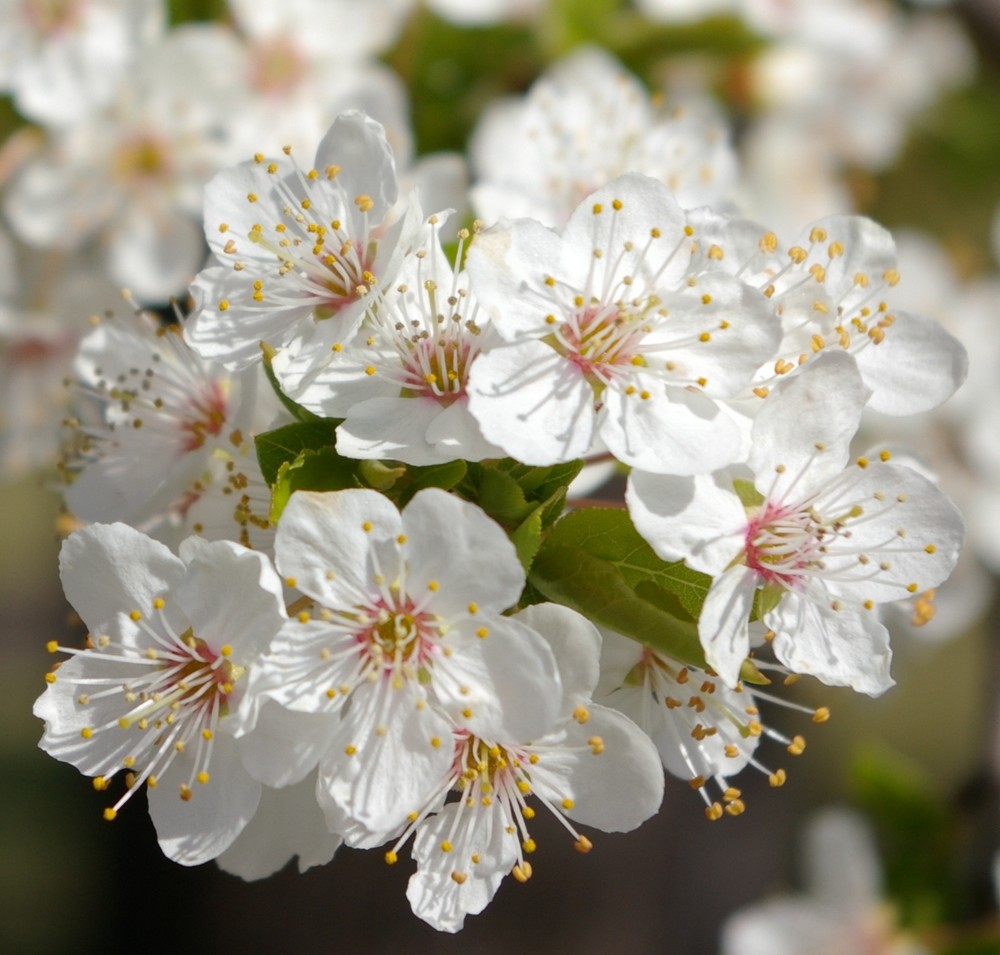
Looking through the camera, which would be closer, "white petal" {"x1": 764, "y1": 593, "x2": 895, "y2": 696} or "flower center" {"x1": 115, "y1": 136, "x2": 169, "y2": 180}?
"white petal" {"x1": 764, "y1": 593, "x2": 895, "y2": 696}

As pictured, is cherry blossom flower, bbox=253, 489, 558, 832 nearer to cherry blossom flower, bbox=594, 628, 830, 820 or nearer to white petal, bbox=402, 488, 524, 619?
white petal, bbox=402, 488, 524, 619

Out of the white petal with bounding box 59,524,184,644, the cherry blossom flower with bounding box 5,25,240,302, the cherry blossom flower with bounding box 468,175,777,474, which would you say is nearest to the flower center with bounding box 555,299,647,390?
the cherry blossom flower with bounding box 468,175,777,474

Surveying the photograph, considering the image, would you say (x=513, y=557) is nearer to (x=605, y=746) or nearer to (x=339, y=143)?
(x=605, y=746)

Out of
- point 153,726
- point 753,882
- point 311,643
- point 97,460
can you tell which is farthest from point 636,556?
point 753,882

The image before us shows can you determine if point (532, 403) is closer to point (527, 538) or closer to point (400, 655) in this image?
point (527, 538)

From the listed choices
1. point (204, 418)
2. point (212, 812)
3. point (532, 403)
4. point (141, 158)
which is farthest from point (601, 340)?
point (141, 158)

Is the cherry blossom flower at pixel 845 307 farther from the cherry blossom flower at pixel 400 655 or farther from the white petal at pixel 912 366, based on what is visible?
the cherry blossom flower at pixel 400 655

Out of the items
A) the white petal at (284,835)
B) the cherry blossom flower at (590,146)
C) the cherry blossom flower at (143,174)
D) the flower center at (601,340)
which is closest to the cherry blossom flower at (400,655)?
the white petal at (284,835)

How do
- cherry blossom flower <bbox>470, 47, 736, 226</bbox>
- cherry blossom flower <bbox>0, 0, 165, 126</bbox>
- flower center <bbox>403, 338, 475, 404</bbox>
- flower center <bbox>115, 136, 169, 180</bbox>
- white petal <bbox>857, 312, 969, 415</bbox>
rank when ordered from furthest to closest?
flower center <bbox>115, 136, 169, 180</bbox>
cherry blossom flower <bbox>0, 0, 165, 126</bbox>
cherry blossom flower <bbox>470, 47, 736, 226</bbox>
white petal <bbox>857, 312, 969, 415</bbox>
flower center <bbox>403, 338, 475, 404</bbox>
